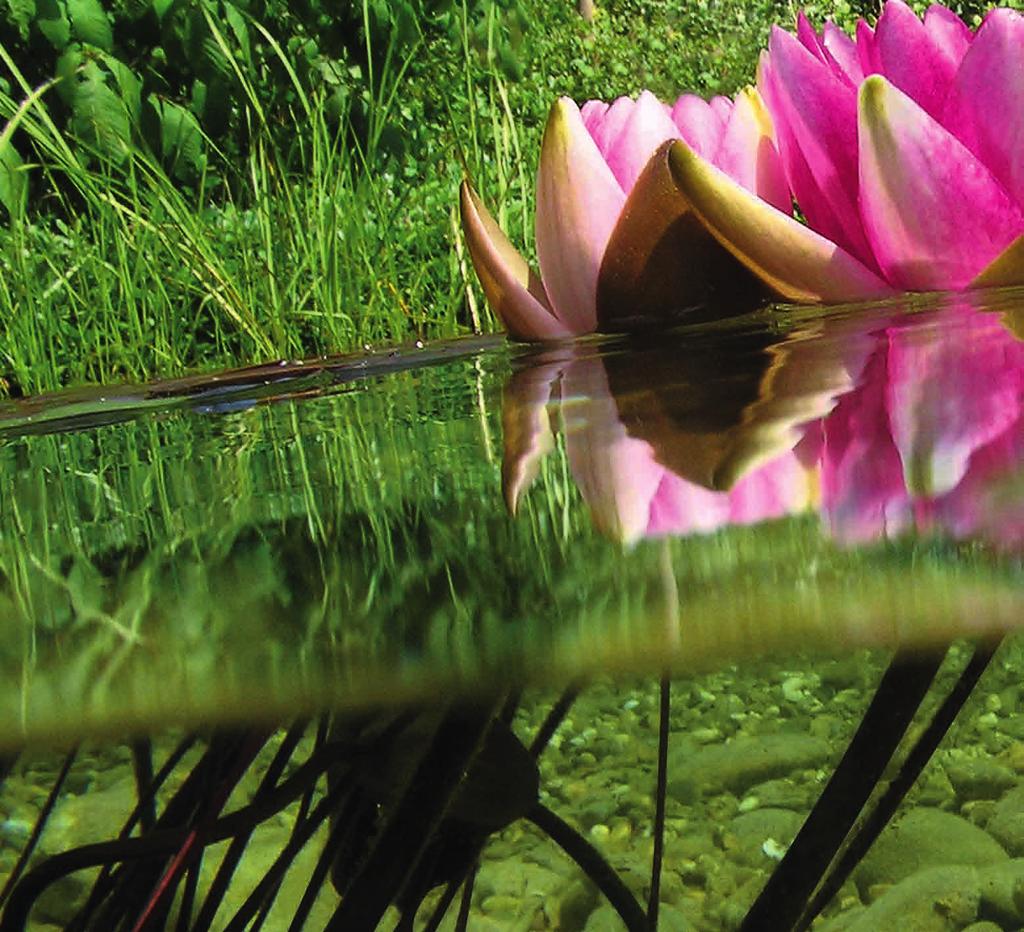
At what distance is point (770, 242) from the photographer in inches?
25.7

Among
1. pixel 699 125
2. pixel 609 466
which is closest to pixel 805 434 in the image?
pixel 609 466

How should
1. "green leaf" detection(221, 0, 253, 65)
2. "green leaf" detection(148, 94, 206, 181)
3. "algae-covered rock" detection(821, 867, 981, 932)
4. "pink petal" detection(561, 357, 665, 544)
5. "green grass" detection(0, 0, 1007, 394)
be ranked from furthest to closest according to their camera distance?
"green leaf" detection(148, 94, 206, 181) < "green leaf" detection(221, 0, 253, 65) < "green grass" detection(0, 0, 1007, 394) < "pink petal" detection(561, 357, 665, 544) < "algae-covered rock" detection(821, 867, 981, 932)

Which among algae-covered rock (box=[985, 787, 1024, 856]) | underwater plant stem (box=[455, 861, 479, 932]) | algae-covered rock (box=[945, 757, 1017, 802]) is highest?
algae-covered rock (box=[945, 757, 1017, 802])

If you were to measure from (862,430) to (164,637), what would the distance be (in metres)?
0.19

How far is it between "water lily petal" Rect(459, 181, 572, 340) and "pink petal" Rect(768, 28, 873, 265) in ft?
0.59

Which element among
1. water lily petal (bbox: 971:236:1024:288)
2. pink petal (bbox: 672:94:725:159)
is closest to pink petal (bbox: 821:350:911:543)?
water lily petal (bbox: 971:236:1024:288)

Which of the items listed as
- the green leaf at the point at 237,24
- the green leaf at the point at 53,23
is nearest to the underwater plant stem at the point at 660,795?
the green leaf at the point at 237,24

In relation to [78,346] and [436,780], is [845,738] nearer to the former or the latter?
[436,780]

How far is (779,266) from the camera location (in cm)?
67

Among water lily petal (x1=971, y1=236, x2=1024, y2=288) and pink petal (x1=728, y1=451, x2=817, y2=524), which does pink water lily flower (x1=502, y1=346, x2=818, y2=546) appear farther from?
water lily petal (x1=971, y1=236, x2=1024, y2=288)

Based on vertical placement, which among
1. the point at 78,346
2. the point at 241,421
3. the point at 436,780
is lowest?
the point at 78,346

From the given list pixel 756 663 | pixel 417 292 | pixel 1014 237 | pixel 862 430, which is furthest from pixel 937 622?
pixel 417 292

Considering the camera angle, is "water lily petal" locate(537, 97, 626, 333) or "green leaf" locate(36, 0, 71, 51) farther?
"green leaf" locate(36, 0, 71, 51)

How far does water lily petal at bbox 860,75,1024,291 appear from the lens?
24.4 inches
